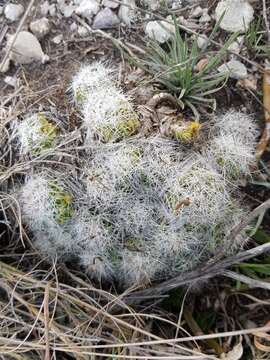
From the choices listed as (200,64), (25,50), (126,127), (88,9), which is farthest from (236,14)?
(25,50)

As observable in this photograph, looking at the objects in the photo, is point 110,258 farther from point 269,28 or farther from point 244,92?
point 269,28

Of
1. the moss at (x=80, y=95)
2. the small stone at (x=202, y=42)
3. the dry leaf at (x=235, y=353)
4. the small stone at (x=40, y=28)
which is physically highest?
the small stone at (x=40, y=28)

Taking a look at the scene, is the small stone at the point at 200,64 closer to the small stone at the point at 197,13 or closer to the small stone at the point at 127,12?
the small stone at the point at 197,13

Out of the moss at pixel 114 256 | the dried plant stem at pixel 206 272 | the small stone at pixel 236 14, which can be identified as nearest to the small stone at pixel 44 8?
the small stone at pixel 236 14

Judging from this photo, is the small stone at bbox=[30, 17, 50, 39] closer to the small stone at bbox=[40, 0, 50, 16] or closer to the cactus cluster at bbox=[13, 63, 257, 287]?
the small stone at bbox=[40, 0, 50, 16]

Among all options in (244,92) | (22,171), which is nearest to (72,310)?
(22,171)

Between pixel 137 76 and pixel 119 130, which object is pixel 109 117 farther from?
pixel 137 76
